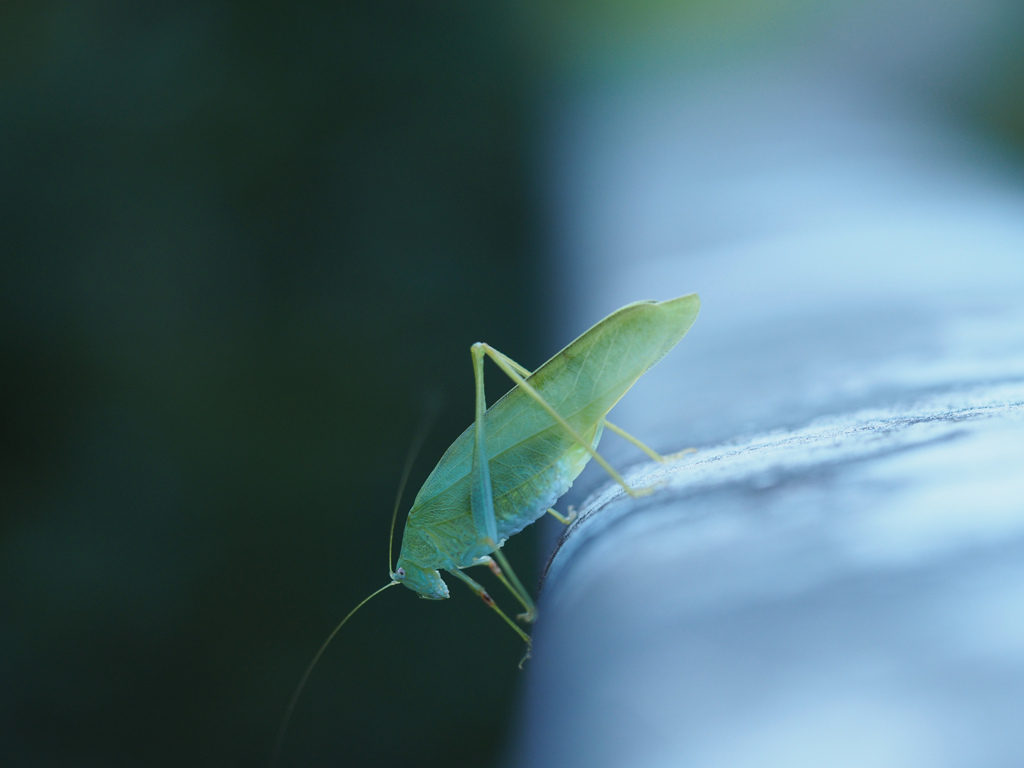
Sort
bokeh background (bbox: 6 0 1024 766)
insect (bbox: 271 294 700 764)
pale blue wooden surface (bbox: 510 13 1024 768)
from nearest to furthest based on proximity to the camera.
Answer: pale blue wooden surface (bbox: 510 13 1024 768), insect (bbox: 271 294 700 764), bokeh background (bbox: 6 0 1024 766)

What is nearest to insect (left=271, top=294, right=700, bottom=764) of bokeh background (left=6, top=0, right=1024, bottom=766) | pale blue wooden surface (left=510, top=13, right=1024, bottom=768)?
pale blue wooden surface (left=510, top=13, right=1024, bottom=768)

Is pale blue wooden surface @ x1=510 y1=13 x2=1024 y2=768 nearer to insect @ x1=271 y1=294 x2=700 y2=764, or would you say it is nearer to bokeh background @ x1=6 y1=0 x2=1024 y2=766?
insect @ x1=271 y1=294 x2=700 y2=764

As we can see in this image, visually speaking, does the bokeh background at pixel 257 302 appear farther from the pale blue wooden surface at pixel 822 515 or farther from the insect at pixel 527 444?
the pale blue wooden surface at pixel 822 515

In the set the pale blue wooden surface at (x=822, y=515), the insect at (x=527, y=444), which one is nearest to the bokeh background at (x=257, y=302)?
the insect at (x=527, y=444)

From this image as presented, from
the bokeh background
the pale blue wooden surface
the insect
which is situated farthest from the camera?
the bokeh background

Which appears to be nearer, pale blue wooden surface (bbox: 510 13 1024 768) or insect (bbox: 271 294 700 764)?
pale blue wooden surface (bbox: 510 13 1024 768)

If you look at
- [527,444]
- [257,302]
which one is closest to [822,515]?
[527,444]

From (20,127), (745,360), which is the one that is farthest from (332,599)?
(20,127)
